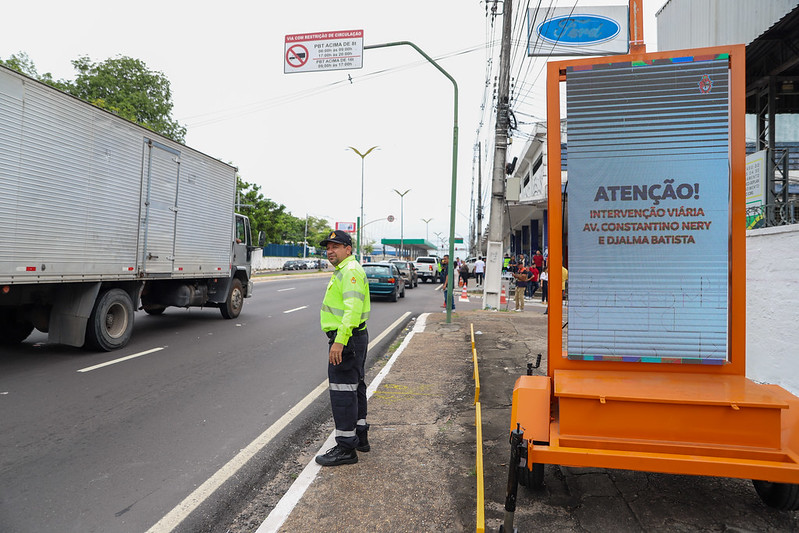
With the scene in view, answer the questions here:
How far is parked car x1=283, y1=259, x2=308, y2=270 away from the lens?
2212 inches

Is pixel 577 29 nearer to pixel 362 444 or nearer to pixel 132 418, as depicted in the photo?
pixel 362 444

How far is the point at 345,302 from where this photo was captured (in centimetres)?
381

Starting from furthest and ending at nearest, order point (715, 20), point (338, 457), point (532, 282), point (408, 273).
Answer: point (408, 273), point (532, 282), point (715, 20), point (338, 457)

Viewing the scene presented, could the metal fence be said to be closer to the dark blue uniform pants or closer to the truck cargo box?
the dark blue uniform pants

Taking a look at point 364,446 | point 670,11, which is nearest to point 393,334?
point 364,446

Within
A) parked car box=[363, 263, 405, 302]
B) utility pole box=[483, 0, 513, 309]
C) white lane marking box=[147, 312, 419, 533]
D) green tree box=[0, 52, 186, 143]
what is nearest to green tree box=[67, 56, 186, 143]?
green tree box=[0, 52, 186, 143]

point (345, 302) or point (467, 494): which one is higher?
point (345, 302)

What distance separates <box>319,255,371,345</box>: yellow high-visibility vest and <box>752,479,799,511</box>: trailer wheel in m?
2.80

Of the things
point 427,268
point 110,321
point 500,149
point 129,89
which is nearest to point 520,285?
point 500,149

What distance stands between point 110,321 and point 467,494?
7059 mm

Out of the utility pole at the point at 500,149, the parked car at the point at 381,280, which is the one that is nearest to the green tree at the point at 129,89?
the parked car at the point at 381,280

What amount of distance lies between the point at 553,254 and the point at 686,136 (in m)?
1.16

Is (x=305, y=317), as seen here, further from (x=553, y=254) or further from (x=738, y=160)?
(x=738, y=160)

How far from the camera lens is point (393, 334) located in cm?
1067
